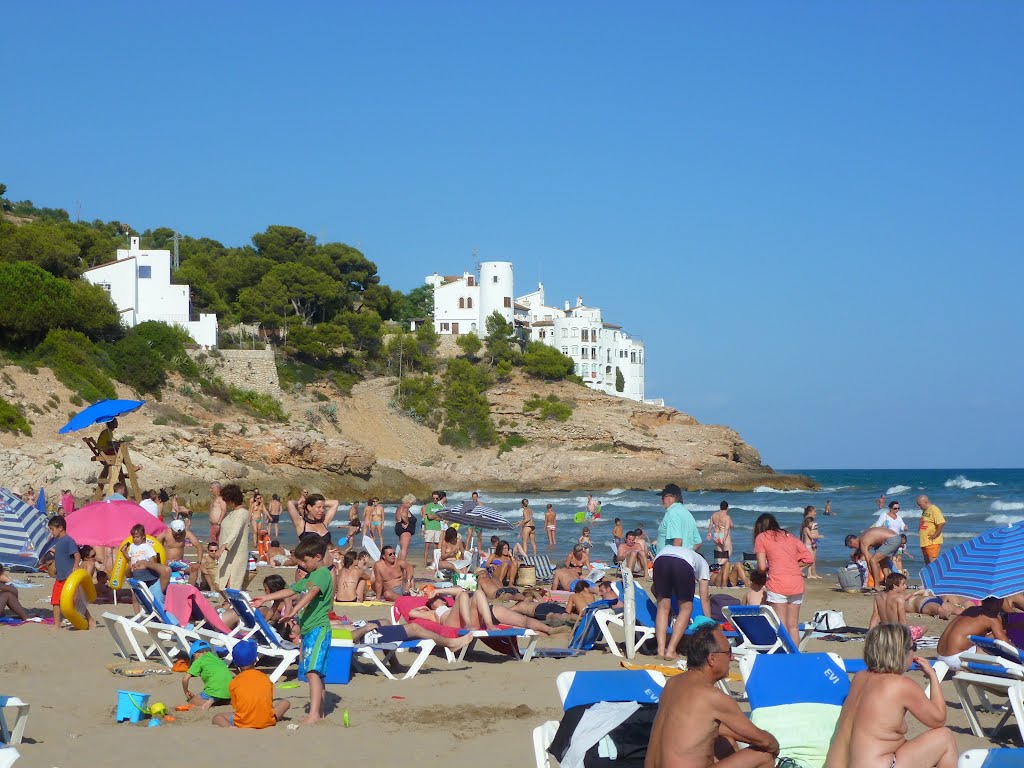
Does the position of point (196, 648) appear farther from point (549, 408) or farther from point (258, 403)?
point (549, 408)

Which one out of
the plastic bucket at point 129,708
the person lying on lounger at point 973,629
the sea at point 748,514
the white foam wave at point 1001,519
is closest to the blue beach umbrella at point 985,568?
the person lying on lounger at point 973,629

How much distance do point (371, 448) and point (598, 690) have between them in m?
51.1

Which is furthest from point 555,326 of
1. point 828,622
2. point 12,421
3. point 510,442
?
point 828,622

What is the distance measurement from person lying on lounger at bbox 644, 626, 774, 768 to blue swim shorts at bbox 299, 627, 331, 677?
2815 millimetres

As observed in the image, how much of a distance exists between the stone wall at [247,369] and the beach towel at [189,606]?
141 ft

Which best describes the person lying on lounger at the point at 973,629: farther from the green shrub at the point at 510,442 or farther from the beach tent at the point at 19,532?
the green shrub at the point at 510,442

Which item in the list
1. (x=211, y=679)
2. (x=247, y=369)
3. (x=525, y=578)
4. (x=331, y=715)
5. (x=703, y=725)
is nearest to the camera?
(x=703, y=725)

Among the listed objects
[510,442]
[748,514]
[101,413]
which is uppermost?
[510,442]

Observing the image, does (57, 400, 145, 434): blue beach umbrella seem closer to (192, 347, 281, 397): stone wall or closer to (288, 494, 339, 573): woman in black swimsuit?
(288, 494, 339, 573): woman in black swimsuit

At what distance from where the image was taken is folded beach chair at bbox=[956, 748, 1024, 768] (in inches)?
150

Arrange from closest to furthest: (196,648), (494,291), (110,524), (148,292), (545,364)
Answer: (196,648) → (110,524) → (148,292) → (545,364) → (494,291)

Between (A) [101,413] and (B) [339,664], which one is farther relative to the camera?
(A) [101,413]

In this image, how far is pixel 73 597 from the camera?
946cm

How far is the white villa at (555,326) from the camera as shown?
250 feet
